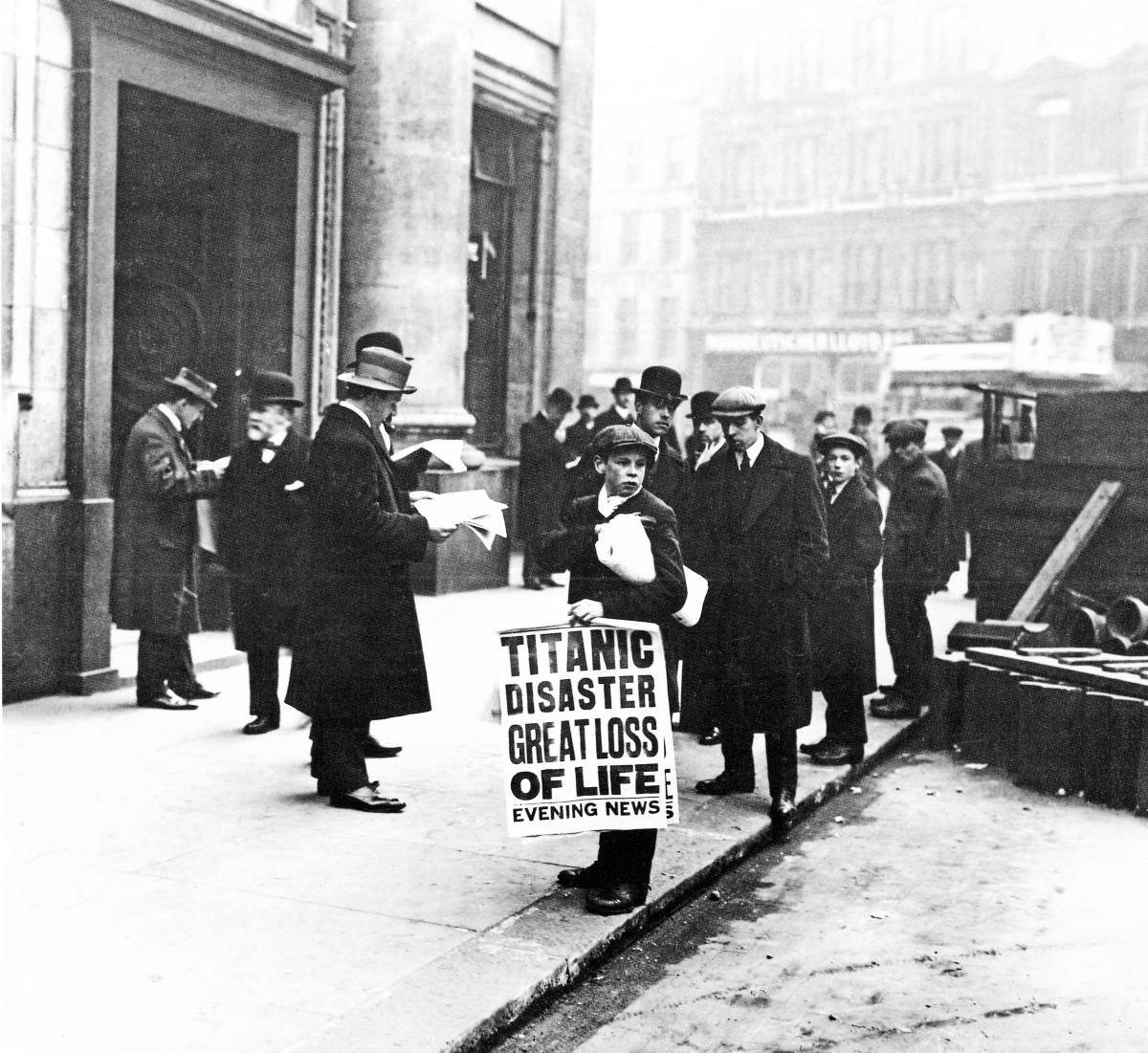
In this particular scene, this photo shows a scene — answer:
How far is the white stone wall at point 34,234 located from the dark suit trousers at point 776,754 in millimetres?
4351

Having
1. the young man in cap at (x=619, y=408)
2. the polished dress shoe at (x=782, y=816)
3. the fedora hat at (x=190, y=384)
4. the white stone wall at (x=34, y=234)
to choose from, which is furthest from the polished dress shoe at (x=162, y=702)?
the young man in cap at (x=619, y=408)

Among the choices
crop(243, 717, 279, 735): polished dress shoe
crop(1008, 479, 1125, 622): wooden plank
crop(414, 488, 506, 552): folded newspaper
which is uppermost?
crop(414, 488, 506, 552): folded newspaper

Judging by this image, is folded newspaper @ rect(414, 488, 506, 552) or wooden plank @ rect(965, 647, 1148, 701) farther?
wooden plank @ rect(965, 647, 1148, 701)

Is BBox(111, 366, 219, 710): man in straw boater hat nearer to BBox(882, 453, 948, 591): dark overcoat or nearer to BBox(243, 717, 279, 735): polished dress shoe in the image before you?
BBox(243, 717, 279, 735): polished dress shoe

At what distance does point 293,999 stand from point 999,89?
5065 cm

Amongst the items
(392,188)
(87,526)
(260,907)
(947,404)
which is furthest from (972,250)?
(260,907)

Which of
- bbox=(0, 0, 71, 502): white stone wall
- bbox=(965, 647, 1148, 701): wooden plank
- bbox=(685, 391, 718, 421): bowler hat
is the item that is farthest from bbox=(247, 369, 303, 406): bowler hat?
bbox=(965, 647, 1148, 701): wooden plank

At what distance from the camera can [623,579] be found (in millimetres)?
5438

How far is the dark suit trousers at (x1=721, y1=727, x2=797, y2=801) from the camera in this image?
6840mm

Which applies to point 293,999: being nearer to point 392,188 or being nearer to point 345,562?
point 345,562

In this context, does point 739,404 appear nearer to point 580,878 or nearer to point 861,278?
point 580,878

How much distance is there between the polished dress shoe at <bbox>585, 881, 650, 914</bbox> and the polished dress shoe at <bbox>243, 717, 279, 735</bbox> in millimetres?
3265

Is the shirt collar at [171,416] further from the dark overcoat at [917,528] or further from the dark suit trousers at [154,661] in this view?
the dark overcoat at [917,528]

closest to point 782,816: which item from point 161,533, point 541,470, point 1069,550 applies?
point 161,533
